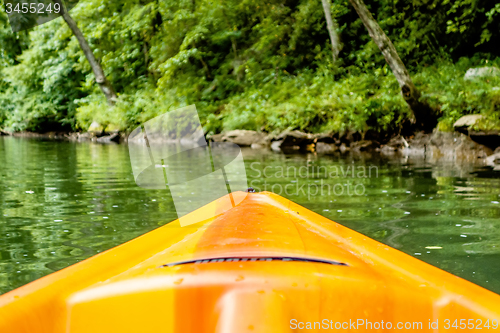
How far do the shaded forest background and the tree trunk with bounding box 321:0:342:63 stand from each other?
28 cm

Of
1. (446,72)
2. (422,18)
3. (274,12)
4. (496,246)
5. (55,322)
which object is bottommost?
(496,246)

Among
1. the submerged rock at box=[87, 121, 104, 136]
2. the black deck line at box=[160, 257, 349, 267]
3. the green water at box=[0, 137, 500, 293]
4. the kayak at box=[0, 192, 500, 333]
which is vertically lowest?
the green water at box=[0, 137, 500, 293]

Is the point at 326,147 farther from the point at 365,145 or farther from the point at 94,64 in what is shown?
the point at 94,64

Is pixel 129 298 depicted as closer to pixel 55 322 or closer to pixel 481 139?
pixel 55 322

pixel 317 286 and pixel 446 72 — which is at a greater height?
pixel 446 72

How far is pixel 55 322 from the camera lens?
1.26 metres

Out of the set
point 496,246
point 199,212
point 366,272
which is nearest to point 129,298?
point 366,272

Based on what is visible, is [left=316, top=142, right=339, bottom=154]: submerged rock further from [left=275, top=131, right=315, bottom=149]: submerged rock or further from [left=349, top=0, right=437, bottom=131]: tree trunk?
[left=349, top=0, right=437, bottom=131]: tree trunk

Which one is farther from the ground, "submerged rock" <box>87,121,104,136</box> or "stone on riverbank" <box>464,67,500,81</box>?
"stone on riverbank" <box>464,67,500,81</box>

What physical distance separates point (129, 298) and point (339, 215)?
117 inches

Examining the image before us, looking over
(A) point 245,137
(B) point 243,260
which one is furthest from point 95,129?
(B) point 243,260

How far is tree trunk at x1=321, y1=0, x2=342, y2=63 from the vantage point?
47.3ft

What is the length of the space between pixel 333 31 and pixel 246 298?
14.6 m

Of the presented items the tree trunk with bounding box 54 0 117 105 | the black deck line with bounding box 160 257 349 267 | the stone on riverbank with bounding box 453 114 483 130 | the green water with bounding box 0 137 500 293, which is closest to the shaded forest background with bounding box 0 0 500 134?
the stone on riverbank with bounding box 453 114 483 130
